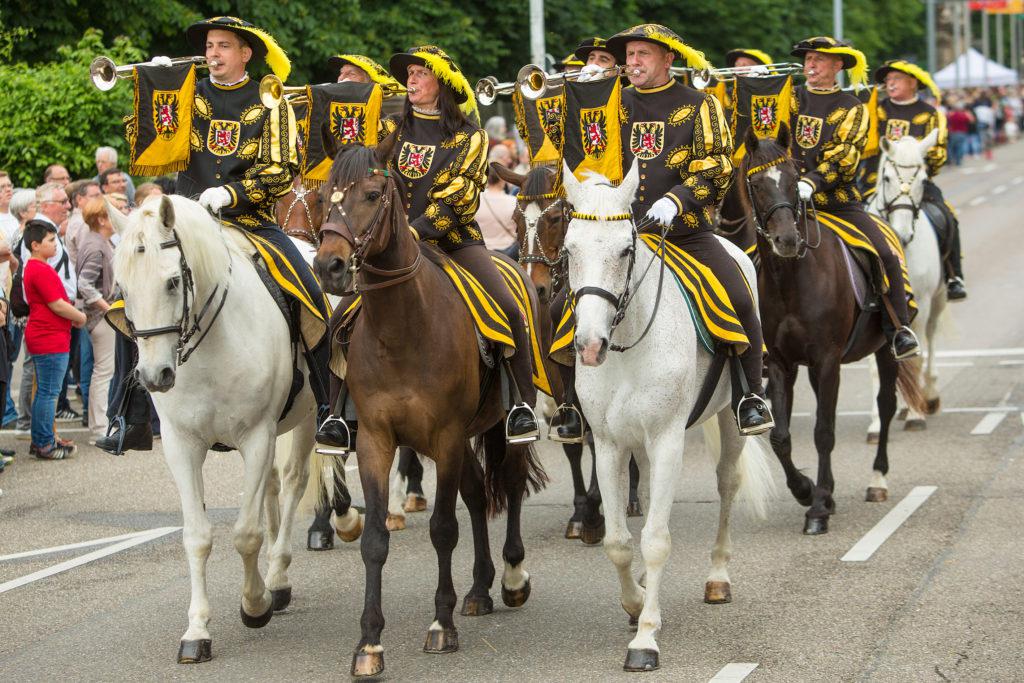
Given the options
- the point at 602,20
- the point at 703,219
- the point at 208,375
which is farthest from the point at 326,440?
the point at 602,20

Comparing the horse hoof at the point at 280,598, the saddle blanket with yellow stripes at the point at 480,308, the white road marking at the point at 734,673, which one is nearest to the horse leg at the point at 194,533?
the horse hoof at the point at 280,598

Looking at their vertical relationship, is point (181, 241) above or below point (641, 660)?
above

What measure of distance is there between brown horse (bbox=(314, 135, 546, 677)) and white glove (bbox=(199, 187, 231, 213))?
1.04m

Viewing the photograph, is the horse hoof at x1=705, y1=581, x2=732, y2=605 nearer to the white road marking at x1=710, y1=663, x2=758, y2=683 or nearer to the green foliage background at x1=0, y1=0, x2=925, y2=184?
the white road marking at x1=710, y1=663, x2=758, y2=683

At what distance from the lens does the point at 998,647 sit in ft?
24.0

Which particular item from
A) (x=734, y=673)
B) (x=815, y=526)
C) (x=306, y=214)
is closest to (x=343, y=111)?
(x=306, y=214)

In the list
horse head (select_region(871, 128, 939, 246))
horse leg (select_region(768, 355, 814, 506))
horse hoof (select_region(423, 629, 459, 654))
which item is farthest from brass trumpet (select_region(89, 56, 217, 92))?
horse head (select_region(871, 128, 939, 246))

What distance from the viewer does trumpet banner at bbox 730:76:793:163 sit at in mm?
11734

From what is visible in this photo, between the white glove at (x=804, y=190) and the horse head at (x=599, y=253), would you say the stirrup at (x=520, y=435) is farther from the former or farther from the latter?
the white glove at (x=804, y=190)

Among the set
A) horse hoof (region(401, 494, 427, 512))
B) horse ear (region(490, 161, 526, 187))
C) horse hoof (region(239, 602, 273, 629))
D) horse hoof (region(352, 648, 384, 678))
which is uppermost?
horse ear (region(490, 161, 526, 187))

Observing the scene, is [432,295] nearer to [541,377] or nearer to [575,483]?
[541,377]

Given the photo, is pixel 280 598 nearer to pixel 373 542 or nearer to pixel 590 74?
pixel 373 542

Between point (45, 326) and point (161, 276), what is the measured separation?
6607mm

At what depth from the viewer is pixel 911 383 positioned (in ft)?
42.0
